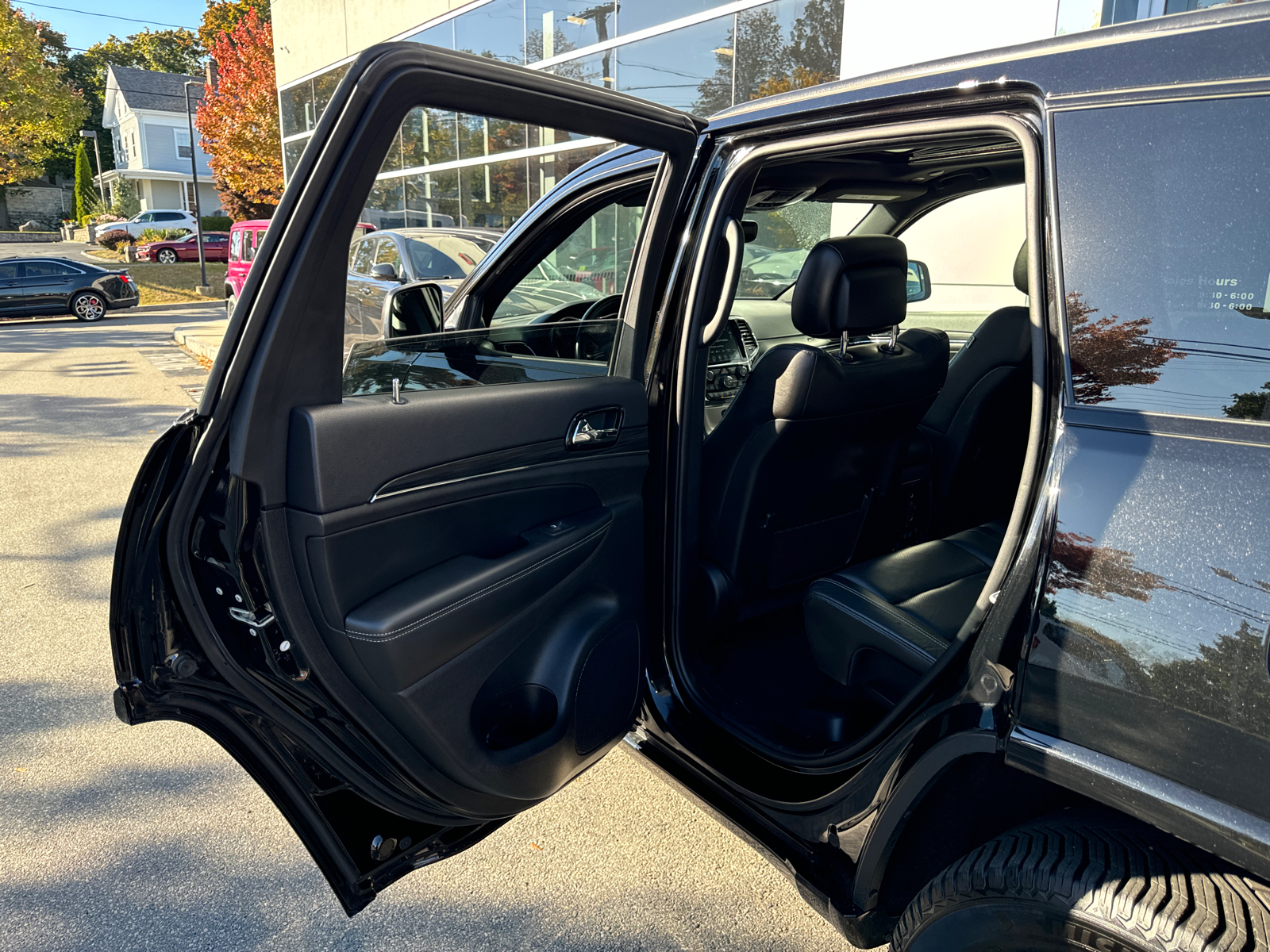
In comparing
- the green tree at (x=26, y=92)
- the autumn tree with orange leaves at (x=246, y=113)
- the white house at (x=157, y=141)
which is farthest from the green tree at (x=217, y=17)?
the autumn tree with orange leaves at (x=246, y=113)

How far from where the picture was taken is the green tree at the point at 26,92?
25.0 m

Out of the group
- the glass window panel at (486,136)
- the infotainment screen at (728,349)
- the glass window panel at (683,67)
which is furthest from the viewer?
the glass window panel at (683,67)

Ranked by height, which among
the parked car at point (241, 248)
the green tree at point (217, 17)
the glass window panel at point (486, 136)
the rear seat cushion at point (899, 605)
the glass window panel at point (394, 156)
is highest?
the green tree at point (217, 17)

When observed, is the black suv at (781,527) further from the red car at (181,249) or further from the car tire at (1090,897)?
the red car at (181,249)

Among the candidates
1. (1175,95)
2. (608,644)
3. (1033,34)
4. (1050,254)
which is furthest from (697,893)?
(1033,34)

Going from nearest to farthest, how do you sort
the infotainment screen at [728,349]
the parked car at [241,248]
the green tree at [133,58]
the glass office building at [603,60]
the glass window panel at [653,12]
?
the glass office building at [603,60], the infotainment screen at [728,349], the glass window panel at [653,12], the parked car at [241,248], the green tree at [133,58]

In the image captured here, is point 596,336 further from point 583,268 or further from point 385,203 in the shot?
point 385,203

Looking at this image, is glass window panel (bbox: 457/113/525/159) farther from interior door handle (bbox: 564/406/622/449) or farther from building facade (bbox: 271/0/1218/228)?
interior door handle (bbox: 564/406/622/449)

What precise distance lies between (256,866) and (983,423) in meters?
2.55

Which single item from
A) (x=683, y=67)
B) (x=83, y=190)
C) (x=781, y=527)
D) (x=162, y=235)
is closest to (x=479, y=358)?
(x=781, y=527)

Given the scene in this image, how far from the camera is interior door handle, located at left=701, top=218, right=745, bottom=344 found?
2.14 m

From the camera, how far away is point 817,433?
226 cm

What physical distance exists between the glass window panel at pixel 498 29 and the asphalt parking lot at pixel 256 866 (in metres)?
3.86

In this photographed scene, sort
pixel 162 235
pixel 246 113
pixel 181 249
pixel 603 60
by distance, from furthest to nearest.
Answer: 1. pixel 162 235
2. pixel 181 249
3. pixel 246 113
4. pixel 603 60
